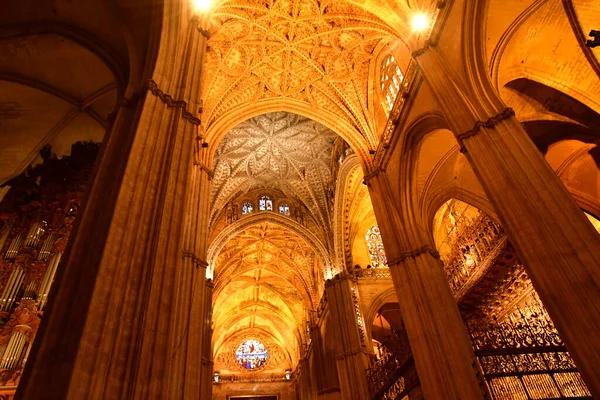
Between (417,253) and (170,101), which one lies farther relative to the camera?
(417,253)

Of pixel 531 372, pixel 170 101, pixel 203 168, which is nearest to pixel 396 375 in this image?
pixel 531 372

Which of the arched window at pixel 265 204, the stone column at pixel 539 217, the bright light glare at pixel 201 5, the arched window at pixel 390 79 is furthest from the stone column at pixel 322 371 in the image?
the bright light glare at pixel 201 5

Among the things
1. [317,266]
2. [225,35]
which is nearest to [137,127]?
[225,35]

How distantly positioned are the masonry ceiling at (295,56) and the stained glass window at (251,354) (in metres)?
19.0

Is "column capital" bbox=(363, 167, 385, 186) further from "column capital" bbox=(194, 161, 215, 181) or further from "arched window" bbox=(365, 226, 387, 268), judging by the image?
"arched window" bbox=(365, 226, 387, 268)

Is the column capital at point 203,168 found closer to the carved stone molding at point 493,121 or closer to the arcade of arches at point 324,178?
the arcade of arches at point 324,178

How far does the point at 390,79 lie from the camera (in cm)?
1199

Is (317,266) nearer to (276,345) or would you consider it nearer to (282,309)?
(282,309)

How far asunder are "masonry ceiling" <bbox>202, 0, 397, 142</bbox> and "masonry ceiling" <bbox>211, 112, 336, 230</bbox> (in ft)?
12.0

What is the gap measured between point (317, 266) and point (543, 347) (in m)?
14.3

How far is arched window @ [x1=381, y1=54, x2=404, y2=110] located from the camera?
37.9ft

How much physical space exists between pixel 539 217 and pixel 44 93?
986cm

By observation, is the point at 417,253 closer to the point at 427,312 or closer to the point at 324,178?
the point at 427,312

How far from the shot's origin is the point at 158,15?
7.09 metres
